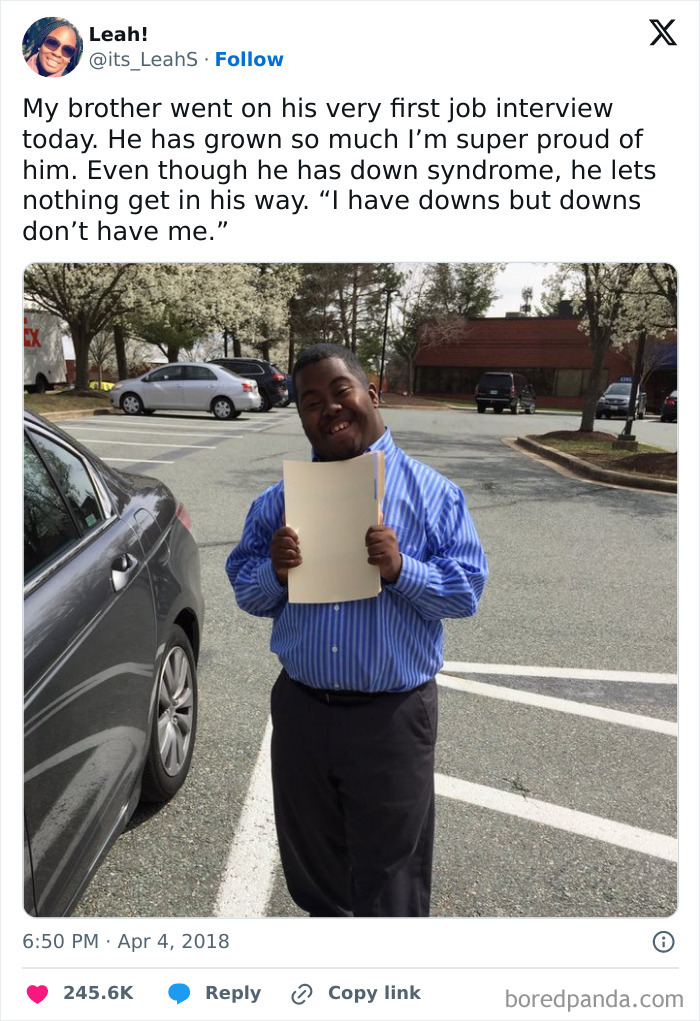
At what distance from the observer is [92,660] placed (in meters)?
1.79

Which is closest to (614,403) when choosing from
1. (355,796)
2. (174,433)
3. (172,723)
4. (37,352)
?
(174,433)

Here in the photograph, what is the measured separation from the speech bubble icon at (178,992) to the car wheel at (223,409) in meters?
15.1

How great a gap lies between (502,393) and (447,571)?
15378mm

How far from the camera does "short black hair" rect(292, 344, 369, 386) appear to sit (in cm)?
147

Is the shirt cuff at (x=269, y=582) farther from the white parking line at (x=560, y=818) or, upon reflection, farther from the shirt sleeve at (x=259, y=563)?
the white parking line at (x=560, y=818)

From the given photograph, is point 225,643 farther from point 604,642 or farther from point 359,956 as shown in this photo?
point 359,956

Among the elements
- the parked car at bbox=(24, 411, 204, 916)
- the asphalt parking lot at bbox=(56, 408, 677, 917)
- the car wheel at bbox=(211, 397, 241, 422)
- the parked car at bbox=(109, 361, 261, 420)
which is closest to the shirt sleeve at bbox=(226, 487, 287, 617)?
the parked car at bbox=(24, 411, 204, 916)

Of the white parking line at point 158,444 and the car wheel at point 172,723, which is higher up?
the white parking line at point 158,444

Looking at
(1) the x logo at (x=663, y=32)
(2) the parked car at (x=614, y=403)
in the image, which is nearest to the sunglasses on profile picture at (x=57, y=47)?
(1) the x logo at (x=663, y=32)

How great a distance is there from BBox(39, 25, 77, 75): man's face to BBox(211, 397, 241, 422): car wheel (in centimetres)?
1460

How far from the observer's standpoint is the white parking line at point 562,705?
10.1 ft

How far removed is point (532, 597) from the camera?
4777mm

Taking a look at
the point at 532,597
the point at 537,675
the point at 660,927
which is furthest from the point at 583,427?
the point at 660,927

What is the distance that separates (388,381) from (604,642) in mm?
1963
